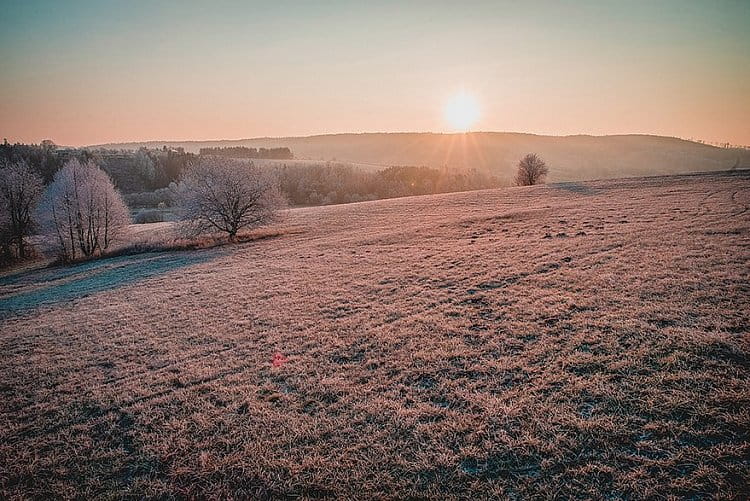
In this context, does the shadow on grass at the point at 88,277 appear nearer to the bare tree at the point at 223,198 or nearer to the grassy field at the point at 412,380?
the grassy field at the point at 412,380

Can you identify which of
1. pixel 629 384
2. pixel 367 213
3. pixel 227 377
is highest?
pixel 367 213

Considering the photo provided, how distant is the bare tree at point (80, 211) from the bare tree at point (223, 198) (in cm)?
1250

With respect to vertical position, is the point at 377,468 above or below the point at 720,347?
below

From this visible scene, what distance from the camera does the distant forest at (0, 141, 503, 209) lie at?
9838 centimetres

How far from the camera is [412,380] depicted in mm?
8430

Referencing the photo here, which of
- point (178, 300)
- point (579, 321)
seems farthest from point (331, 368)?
point (178, 300)

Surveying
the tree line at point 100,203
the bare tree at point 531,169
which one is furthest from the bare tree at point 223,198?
the bare tree at point 531,169

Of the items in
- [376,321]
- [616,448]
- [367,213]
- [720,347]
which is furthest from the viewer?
[367,213]

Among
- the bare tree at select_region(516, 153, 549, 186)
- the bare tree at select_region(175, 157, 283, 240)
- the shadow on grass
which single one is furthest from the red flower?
the bare tree at select_region(516, 153, 549, 186)

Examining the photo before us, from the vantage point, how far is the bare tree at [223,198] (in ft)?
110

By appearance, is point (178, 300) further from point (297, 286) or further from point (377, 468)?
point (377, 468)

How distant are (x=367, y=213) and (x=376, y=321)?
30438 mm

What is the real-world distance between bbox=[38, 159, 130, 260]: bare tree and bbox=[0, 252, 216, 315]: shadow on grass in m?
7.85

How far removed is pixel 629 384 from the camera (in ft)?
Answer: 23.4
